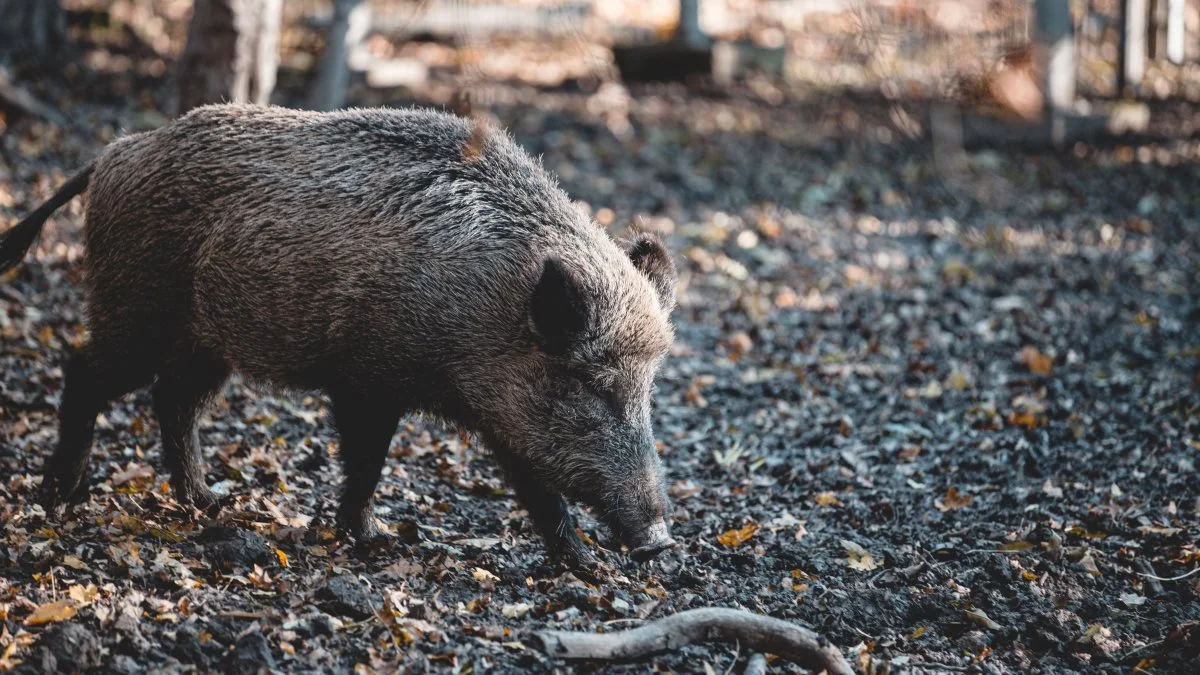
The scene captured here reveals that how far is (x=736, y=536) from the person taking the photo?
5.03 meters

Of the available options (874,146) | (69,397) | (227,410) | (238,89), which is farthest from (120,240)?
(874,146)

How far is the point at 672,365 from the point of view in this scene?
24.8ft

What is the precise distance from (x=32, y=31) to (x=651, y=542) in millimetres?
10082

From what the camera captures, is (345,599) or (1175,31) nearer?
(345,599)

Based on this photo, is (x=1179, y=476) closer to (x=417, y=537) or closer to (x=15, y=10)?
(x=417, y=537)

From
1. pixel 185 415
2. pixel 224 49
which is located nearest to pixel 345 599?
pixel 185 415

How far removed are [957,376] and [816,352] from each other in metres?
1.01

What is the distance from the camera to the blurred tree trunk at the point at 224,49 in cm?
705

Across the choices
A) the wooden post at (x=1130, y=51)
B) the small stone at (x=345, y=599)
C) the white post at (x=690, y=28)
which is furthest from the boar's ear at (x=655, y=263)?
the wooden post at (x=1130, y=51)

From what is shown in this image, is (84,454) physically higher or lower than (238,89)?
lower

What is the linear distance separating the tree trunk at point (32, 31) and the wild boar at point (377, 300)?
7542 millimetres

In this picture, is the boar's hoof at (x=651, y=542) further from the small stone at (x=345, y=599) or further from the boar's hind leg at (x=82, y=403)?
the boar's hind leg at (x=82, y=403)

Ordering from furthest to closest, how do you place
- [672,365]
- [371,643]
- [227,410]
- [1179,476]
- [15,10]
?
1. [15,10]
2. [672,365]
3. [227,410]
4. [1179,476]
5. [371,643]

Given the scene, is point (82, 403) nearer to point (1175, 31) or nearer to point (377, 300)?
point (377, 300)
